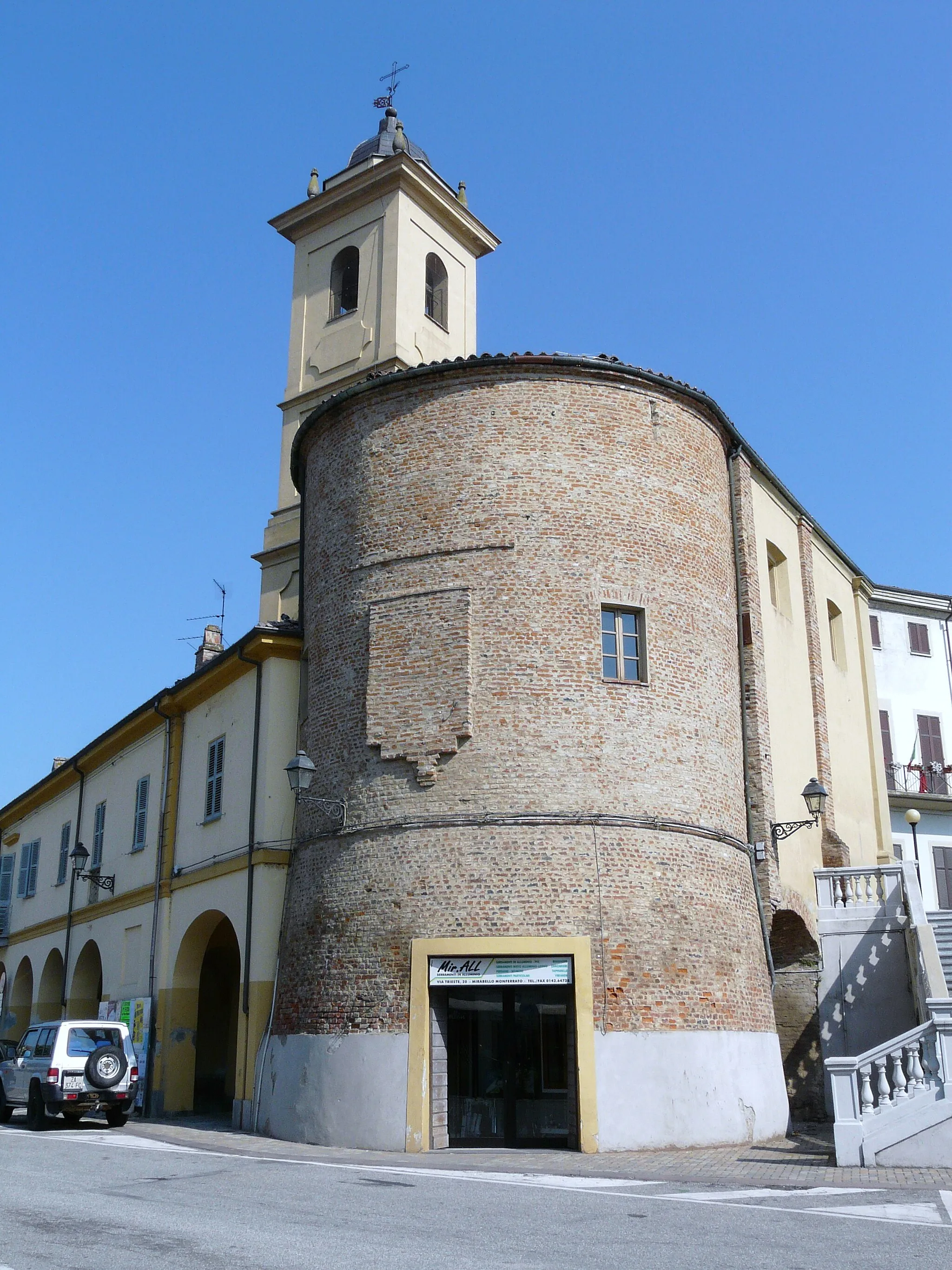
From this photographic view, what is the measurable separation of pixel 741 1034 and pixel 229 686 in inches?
423

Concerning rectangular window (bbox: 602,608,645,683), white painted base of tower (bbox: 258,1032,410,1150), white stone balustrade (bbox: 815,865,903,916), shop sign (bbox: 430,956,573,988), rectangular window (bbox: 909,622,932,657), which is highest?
rectangular window (bbox: 909,622,932,657)

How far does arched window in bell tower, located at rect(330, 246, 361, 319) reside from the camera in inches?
1383

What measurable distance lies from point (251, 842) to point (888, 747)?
22.0 m

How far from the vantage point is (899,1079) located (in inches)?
550

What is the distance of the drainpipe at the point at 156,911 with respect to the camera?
2244 cm

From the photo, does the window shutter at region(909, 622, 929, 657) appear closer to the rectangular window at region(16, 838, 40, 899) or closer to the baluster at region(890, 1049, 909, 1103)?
the baluster at region(890, 1049, 909, 1103)

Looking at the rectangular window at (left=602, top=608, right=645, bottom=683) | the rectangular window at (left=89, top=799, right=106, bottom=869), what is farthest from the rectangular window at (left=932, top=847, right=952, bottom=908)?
the rectangular window at (left=89, top=799, right=106, bottom=869)

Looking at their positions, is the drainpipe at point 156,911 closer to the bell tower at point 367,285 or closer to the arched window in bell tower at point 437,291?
the bell tower at point 367,285

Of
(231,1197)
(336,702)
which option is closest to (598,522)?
(336,702)

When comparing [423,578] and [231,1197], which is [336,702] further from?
[231,1197]

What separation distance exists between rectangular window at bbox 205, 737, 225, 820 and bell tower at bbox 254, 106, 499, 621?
8.91 m

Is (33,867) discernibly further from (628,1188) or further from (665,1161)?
(628,1188)

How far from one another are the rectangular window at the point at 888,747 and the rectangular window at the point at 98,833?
67.4 ft

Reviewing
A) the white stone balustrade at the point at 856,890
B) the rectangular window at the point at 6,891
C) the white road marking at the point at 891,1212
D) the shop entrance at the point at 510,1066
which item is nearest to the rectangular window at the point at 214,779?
the shop entrance at the point at 510,1066
